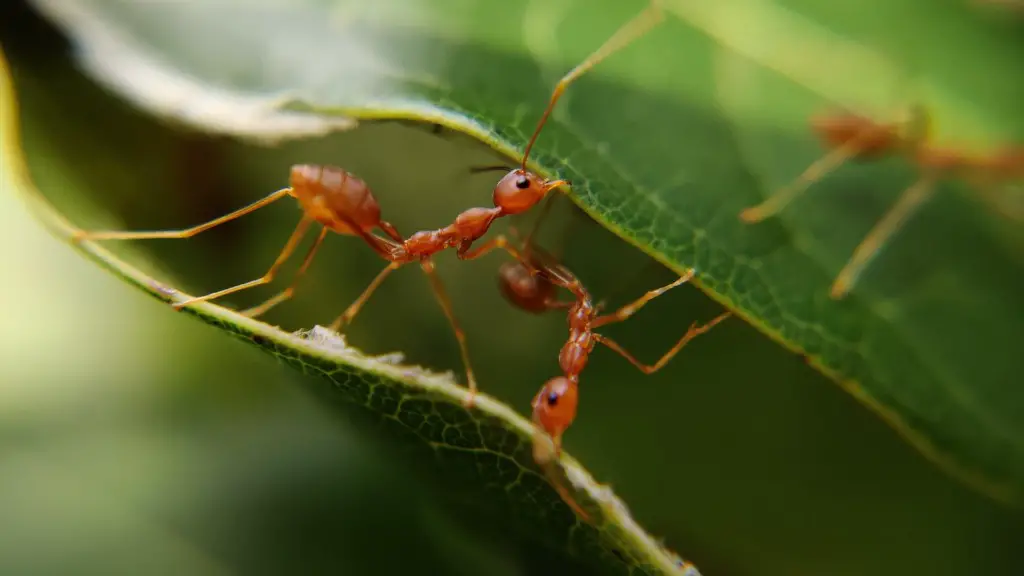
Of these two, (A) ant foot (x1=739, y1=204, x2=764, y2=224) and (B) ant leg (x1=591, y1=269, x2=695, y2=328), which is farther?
(B) ant leg (x1=591, y1=269, x2=695, y2=328)

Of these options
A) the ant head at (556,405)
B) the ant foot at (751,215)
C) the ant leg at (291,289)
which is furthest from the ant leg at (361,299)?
the ant foot at (751,215)

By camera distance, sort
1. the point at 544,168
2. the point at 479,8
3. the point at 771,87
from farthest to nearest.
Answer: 1. the point at 771,87
2. the point at 479,8
3. the point at 544,168

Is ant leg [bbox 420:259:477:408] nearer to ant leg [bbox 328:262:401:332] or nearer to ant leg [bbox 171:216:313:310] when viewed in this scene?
ant leg [bbox 328:262:401:332]

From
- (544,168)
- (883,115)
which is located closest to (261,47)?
(544,168)

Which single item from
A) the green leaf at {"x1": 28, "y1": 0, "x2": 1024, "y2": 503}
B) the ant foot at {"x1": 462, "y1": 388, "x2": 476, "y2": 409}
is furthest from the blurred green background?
the ant foot at {"x1": 462, "y1": 388, "x2": 476, "y2": 409}

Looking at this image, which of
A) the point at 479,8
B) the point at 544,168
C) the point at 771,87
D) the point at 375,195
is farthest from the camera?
the point at 375,195

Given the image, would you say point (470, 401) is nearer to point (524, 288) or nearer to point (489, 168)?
point (524, 288)

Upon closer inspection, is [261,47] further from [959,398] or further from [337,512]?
[959,398]
